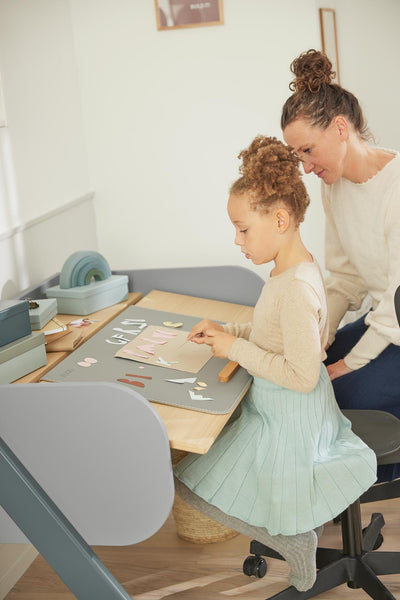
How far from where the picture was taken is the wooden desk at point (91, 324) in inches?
62.6

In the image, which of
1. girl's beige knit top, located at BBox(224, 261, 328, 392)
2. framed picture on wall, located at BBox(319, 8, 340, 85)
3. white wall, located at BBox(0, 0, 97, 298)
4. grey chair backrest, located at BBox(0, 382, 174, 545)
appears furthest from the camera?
framed picture on wall, located at BBox(319, 8, 340, 85)

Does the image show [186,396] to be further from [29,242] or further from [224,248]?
[224,248]

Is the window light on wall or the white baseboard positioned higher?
the window light on wall

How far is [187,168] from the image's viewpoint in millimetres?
2676

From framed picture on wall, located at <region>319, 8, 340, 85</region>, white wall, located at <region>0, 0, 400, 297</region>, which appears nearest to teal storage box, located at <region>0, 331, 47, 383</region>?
white wall, located at <region>0, 0, 400, 297</region>

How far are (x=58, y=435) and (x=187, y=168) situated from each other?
153 cm

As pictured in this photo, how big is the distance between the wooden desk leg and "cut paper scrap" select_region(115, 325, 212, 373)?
0.43 metres

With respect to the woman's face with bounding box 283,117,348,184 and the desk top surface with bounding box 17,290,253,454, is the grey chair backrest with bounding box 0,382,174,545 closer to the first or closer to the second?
the desk top surface with bounding box 17,290,253,454

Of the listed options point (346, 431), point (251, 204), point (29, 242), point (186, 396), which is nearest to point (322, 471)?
point (346, 431)

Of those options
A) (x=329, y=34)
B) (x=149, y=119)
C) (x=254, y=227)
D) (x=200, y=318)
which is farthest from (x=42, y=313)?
(x=329, y=34)

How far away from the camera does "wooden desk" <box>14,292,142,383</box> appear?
1590mm

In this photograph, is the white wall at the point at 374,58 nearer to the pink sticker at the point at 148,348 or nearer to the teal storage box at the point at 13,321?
the pink sticker at the point at 148,348

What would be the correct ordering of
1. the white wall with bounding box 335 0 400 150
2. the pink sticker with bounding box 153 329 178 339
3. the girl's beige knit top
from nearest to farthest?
the girl's beige knit top
the pink sticker with bounding box 153 329 178 339
the white wall with bounding box 335 0 400 150

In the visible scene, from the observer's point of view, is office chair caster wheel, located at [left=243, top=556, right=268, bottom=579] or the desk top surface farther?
office chair caster wheel, located at [left=243, top=556, right=268, bottom=579]
